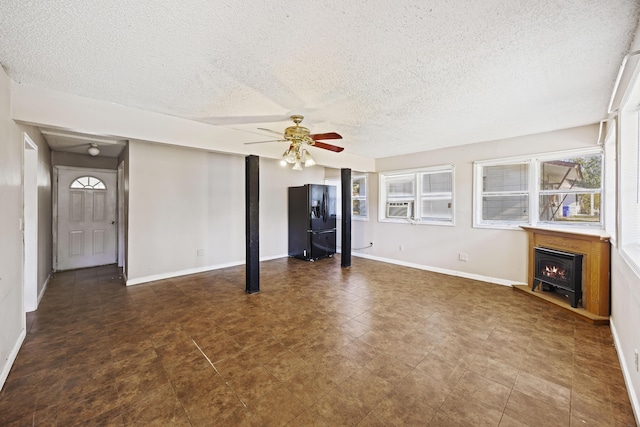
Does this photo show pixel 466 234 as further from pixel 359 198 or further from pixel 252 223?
pixel 252 223

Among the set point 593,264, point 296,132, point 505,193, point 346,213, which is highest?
point 296,132

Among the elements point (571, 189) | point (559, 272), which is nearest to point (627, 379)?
point (559, 272)

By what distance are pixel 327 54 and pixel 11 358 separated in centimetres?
351

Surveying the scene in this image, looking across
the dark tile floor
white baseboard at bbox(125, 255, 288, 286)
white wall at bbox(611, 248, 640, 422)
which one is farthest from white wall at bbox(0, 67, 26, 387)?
white wall at bbox(611, 248, 640, 422)

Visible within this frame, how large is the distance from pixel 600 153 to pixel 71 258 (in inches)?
357

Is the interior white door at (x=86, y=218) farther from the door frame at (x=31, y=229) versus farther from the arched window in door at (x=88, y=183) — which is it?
the door frame at (x=31, y=229)

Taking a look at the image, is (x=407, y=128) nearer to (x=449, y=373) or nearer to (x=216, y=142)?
(x=216, y=142)

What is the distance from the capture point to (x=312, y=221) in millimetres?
5770

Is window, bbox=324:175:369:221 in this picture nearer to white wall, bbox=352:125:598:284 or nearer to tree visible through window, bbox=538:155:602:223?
white wall, bbox=352:125:598:284

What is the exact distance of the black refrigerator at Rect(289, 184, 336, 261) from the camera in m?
5.77

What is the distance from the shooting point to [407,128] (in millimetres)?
3604

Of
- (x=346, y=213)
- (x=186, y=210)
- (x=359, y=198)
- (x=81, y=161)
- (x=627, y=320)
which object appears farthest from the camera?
(x=359, y=198)

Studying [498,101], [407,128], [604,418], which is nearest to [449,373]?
[604,418]

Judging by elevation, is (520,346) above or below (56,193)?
below
